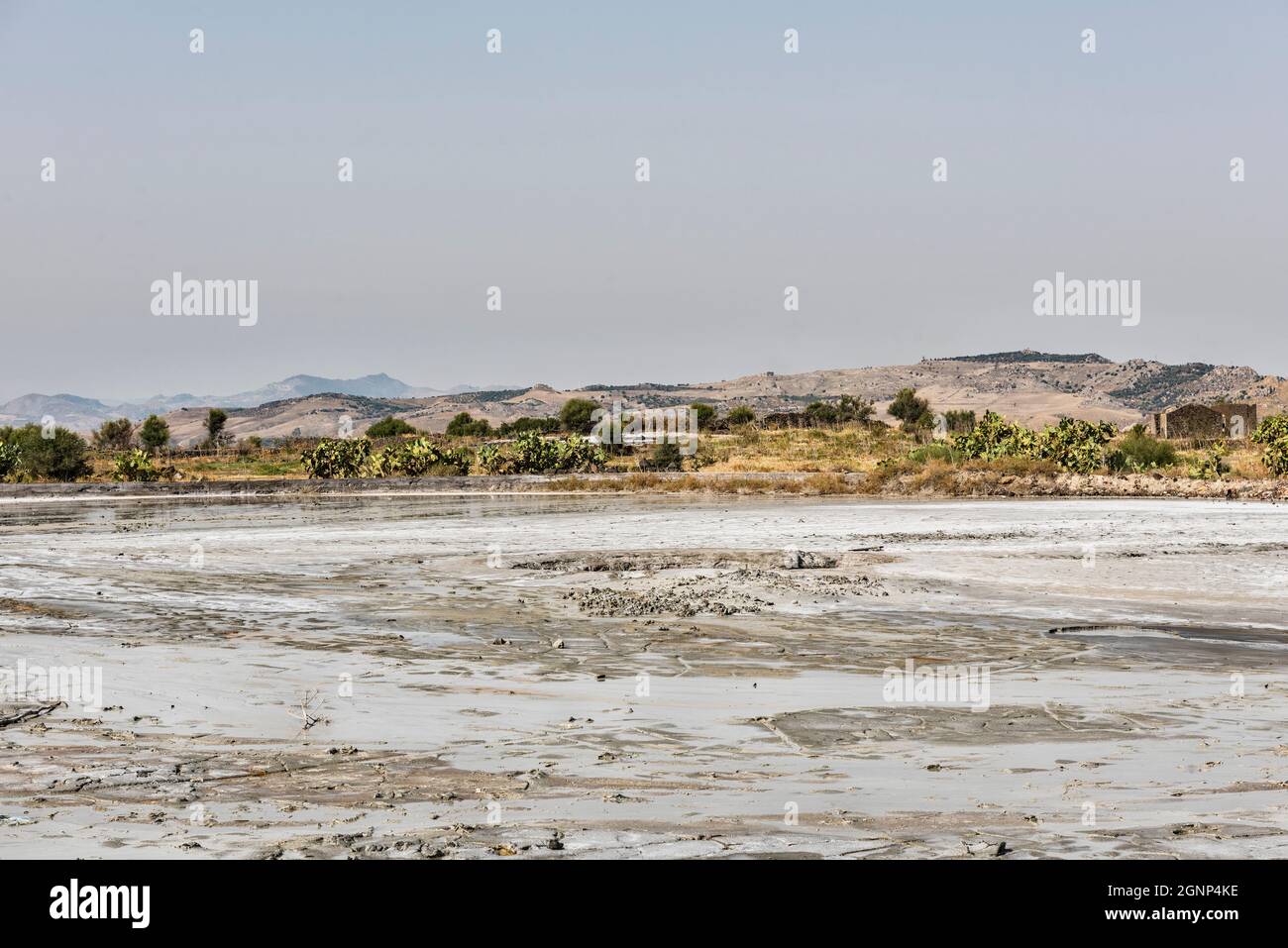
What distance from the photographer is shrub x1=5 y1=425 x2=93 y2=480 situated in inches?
1908

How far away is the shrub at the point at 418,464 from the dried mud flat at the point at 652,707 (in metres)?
28.3

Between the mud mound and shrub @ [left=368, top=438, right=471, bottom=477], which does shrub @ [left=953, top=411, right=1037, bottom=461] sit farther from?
the mud mound

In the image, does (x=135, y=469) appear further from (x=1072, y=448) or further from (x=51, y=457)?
(x=1072, y=448)

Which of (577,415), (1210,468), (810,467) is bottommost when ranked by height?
(1210,468)

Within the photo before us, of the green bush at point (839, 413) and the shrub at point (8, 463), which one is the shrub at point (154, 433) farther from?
the green bush at point (839, 413)

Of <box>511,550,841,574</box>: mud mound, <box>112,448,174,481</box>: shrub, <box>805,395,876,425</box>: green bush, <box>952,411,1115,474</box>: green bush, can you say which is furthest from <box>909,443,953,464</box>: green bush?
<box>805,395,876,425</box>: green bush

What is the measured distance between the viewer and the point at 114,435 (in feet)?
258

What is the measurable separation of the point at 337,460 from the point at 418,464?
325 cm

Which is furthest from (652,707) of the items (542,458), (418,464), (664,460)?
(418,464)

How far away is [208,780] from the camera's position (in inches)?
263

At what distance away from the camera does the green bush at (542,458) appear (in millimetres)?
49000

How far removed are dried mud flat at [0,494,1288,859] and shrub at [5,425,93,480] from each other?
31.2 metres

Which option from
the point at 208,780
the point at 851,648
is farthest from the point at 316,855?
the point at 851,648

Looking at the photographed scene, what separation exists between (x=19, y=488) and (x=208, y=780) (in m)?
41.4
